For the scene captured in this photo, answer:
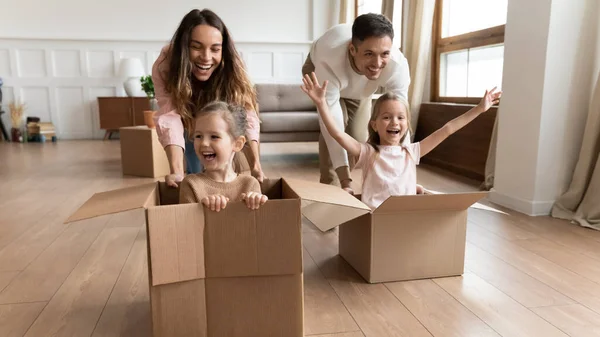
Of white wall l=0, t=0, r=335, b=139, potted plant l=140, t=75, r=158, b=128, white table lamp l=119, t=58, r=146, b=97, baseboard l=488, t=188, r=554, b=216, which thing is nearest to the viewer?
baseboard l=488, t=188, r=554, b=216

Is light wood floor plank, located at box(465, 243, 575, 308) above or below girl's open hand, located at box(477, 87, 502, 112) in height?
below

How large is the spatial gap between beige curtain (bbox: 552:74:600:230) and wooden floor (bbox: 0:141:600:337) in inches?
3.3

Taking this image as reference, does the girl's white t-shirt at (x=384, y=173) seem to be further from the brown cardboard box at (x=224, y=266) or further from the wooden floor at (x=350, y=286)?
the brown cardboard box at (x=224, y=266)

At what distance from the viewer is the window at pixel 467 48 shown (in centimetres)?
333

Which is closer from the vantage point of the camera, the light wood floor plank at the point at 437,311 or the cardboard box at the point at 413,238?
the light wood floor plank at the point at 437,311

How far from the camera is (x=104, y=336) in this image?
1.26 meters

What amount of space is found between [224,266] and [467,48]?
3152 millimetres

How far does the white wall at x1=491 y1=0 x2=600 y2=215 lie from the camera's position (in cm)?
224

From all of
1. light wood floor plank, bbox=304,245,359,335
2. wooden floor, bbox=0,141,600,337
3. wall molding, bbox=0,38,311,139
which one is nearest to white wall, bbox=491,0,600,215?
wooden floor, bbox=0,141,600,337

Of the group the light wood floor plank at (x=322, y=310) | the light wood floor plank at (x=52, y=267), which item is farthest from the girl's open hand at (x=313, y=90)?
the light wood floor plank at (x=52, y=267)

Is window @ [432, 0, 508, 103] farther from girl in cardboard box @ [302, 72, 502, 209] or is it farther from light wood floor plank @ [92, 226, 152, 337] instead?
light wood floor plank @ [92, 226, 152, 337]

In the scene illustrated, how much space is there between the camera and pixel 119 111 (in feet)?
20.5

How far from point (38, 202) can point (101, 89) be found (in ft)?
13.7

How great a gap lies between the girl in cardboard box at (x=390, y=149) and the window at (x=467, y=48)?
1.75m
